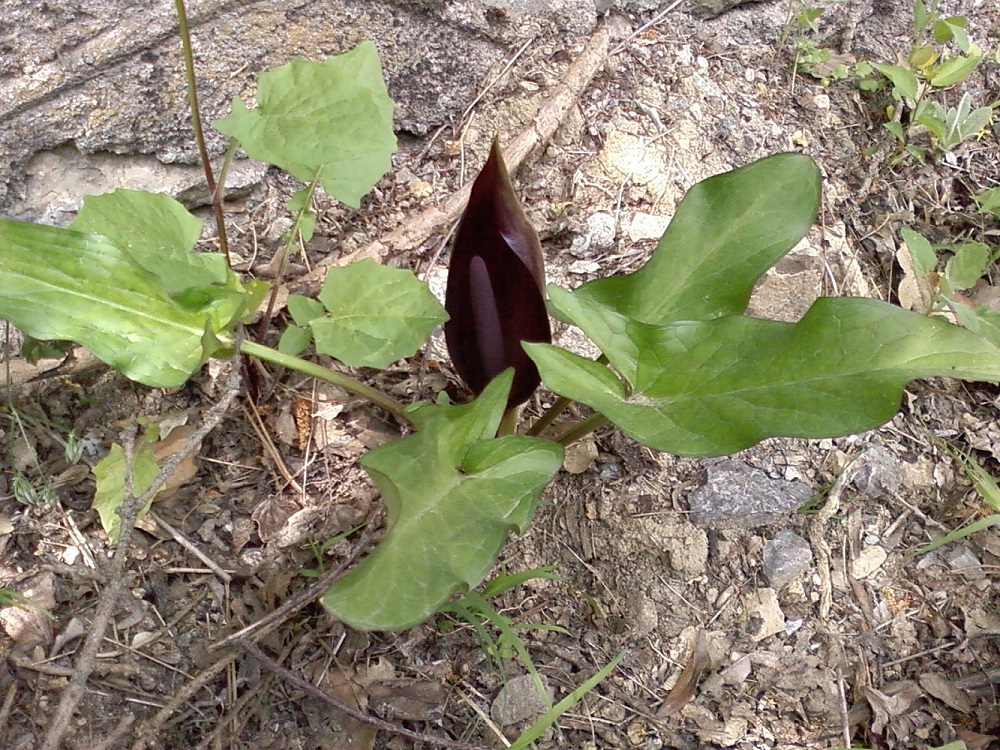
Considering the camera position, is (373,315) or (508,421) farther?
(508,421)

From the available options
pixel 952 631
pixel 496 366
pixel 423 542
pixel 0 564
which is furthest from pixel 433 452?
pixel 952 631

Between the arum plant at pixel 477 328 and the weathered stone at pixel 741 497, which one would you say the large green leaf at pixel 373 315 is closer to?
the arum plant at pixel 477 328

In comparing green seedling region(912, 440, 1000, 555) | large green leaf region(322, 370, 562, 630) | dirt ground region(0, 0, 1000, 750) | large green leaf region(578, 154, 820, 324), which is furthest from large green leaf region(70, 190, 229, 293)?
green seedling region(912, 440, 1000, 555)

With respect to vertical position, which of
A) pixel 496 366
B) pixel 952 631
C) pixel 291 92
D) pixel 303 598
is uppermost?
pixel 291 92

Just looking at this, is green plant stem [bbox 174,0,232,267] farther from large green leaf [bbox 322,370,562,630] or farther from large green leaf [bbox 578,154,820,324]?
large green leaf [bbox 578,154,820,324]

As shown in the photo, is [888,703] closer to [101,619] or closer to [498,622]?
[498,622]

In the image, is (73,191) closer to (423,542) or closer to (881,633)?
(423,542)

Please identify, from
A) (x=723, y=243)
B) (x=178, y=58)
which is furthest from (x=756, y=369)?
(x=178, y=58)

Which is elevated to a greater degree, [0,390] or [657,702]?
[0,390]
